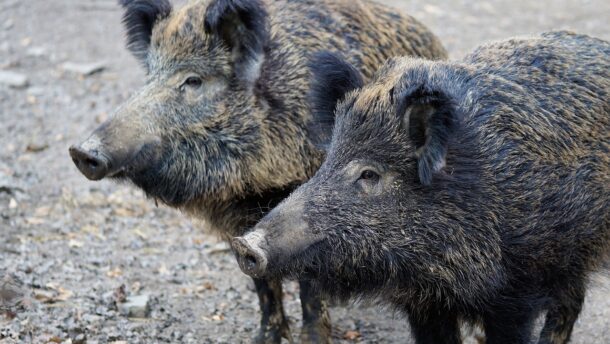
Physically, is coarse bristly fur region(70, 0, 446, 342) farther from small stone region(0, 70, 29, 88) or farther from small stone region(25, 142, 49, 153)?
small stone region(0, 70, 29, 88)

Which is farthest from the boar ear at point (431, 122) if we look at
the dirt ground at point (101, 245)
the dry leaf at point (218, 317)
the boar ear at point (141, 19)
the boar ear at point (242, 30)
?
the dry leaf at point (218, 317)

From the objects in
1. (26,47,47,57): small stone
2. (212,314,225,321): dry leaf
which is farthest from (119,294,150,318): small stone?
(26,47,47,57): small stone

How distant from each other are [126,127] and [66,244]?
2.39m

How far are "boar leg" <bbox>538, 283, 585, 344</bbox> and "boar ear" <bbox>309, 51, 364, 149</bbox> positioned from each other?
1692mm

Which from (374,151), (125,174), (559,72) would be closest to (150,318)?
(125,174)

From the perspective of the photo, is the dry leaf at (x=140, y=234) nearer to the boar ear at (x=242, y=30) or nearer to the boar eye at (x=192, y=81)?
the boar eye at (x=192, y=81)

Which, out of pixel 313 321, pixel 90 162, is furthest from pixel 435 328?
pixel 90 162

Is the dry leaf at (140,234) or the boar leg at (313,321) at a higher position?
the boar leg at (313,321)

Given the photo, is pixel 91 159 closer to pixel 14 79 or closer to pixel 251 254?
pixel 251 254

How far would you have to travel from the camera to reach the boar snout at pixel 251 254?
4.35 metres

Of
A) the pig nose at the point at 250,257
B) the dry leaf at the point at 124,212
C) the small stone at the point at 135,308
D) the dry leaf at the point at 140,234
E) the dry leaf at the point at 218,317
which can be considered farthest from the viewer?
the dry leaf at the point at 124,212

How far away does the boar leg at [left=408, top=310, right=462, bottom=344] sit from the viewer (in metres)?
5.25

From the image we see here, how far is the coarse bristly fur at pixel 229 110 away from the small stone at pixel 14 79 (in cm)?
594

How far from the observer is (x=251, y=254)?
435 centimetres
